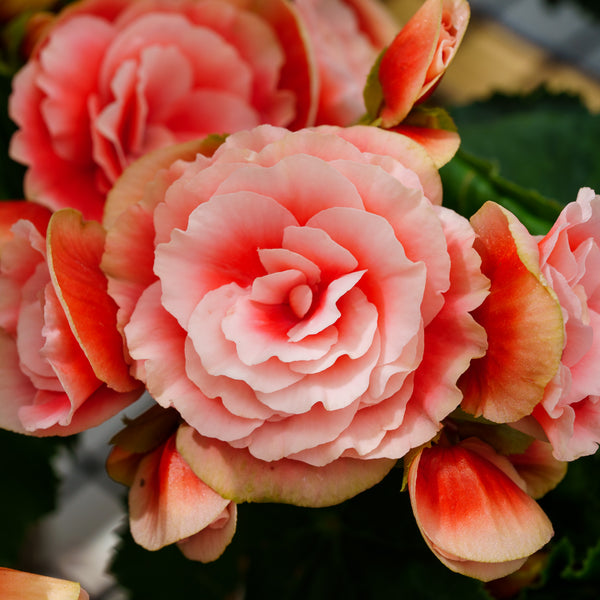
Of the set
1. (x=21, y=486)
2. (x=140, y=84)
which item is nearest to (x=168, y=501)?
(x=140, y=84)

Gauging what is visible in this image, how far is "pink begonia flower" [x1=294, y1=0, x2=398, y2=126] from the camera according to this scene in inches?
17.3

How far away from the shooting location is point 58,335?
11.5 inches

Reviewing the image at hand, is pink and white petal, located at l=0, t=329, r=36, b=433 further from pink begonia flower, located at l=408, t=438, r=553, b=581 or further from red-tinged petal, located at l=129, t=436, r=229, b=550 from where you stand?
pink begonia flower, located at l=408, t=438, r=553, b=581

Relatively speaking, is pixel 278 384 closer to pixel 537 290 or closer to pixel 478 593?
pixel 537 290

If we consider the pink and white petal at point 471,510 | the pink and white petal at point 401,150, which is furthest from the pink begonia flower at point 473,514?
the pink and white petal at point 401,150

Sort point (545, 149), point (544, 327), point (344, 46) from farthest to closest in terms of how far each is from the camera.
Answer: point (545, 149)
point (344, 46)
point (544, 327)

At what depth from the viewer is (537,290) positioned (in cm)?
26

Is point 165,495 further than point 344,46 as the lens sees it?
No

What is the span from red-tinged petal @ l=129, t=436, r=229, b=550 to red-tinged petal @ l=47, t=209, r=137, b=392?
0.03m

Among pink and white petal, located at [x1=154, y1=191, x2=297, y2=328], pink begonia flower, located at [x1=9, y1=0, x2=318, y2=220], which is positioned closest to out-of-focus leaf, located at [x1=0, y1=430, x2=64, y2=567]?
pink begonia flower, located at [x1=9, y1=0, x2=318, y2=220]

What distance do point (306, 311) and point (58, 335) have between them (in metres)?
0.09

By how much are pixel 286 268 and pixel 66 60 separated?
0.69 ft

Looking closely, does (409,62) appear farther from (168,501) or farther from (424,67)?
(168,501)

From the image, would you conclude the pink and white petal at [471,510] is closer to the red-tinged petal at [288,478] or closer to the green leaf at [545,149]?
the red-tinged petal at [288,478]
